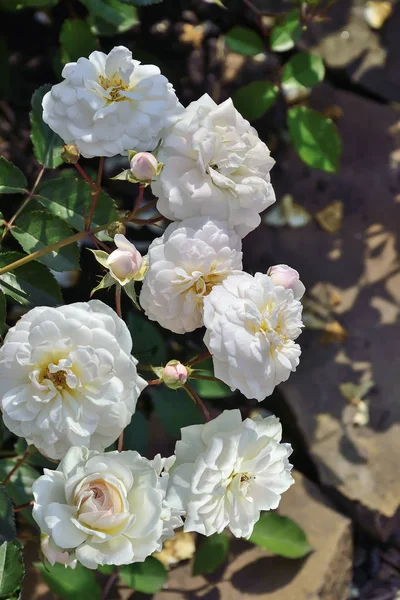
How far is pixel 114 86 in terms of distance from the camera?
0.92 meters

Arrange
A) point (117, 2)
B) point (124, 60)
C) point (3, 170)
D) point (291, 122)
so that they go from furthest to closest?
1. point (291, 122)
2. point (117, 2)
3. point (3, 170)
4. point (124, 60)

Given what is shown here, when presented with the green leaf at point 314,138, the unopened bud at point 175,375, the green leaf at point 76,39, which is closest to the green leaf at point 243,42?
the green leaf at point 314,138

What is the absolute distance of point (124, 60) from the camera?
0.90 metres

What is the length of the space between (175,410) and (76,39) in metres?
0.77

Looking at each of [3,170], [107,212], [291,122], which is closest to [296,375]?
[291,122]

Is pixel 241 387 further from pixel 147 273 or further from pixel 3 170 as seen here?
pixel 3 170

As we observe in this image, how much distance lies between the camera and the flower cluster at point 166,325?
0.80 meters

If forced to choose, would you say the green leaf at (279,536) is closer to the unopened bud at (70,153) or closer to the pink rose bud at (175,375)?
the pink rose bud at (175,375)

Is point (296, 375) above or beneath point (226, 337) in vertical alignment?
beneath

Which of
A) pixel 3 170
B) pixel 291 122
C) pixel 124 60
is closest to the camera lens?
pixel 124 60

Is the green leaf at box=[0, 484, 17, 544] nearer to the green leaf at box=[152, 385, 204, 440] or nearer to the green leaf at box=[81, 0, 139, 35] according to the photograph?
the green leaf at box=[152, 385, 204, 440]

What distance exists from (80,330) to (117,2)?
32.6 inches

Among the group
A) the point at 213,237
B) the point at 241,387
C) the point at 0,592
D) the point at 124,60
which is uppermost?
the point at 124,60

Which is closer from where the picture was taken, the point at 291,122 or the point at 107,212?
the point at 107,212
